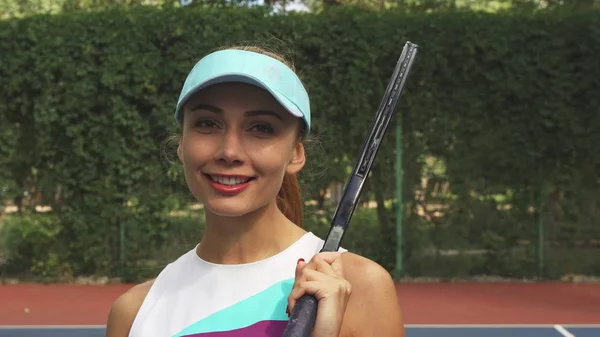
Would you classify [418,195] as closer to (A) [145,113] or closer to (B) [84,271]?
(A) [145,113]

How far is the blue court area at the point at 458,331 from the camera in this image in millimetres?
8156

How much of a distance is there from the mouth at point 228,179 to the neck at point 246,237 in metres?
0.11

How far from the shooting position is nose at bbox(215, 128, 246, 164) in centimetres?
168

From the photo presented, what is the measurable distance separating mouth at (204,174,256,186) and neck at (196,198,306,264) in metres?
0.11

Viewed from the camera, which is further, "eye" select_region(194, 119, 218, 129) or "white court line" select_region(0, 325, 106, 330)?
"white court line" select_region(0, 325, 106, 330)

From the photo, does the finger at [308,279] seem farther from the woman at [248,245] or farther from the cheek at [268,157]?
the cheek at [268,157]

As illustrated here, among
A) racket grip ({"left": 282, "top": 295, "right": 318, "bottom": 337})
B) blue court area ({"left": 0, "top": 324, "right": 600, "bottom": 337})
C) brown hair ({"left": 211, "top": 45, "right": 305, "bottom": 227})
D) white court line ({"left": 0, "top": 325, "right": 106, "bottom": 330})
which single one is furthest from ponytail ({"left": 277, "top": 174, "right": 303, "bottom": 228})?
white court line ({"left": 0, "top": 325, "right": 106, "bottom": 330})

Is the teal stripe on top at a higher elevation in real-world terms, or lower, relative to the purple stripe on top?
higher

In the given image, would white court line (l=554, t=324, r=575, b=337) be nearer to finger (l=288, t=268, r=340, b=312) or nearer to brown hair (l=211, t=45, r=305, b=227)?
brown hair (l=211, t=45, r=305, b=227)

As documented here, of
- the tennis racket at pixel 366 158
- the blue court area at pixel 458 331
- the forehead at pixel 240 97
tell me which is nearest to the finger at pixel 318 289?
the tennis racket at pixel 366 158

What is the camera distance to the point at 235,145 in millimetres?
1688

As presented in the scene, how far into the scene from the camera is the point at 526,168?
1146 centimetres

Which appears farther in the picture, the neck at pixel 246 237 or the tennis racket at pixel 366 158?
the neck at pixel 246 237

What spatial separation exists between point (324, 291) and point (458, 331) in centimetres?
703
